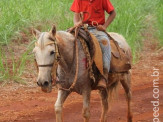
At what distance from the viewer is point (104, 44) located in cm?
492

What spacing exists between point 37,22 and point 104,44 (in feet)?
16.3

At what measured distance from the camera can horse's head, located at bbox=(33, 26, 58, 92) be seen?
3912 mm

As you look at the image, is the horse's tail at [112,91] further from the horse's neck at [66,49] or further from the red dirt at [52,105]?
the horse's neck at [66,49]

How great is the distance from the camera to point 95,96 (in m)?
7.21

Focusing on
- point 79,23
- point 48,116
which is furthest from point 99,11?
point 48,116

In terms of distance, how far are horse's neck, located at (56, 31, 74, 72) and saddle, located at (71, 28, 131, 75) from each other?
0.78ft

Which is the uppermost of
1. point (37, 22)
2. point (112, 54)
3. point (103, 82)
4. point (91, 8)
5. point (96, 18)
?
point (37, 22)

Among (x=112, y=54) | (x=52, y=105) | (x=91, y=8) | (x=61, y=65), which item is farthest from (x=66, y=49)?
(x=52, y=105)

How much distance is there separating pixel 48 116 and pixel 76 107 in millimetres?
617

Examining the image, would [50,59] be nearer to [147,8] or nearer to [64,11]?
[64,11]

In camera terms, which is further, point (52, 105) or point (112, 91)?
point (52, 105)

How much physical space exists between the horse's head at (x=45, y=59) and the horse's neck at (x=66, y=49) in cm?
27

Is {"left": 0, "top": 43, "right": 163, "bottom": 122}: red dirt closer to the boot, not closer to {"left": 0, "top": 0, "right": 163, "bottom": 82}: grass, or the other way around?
{"left": 0, "top": 0, "right": 163, "bottom": 82}: grass

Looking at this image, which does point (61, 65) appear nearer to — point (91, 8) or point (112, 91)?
point (91, 8)
